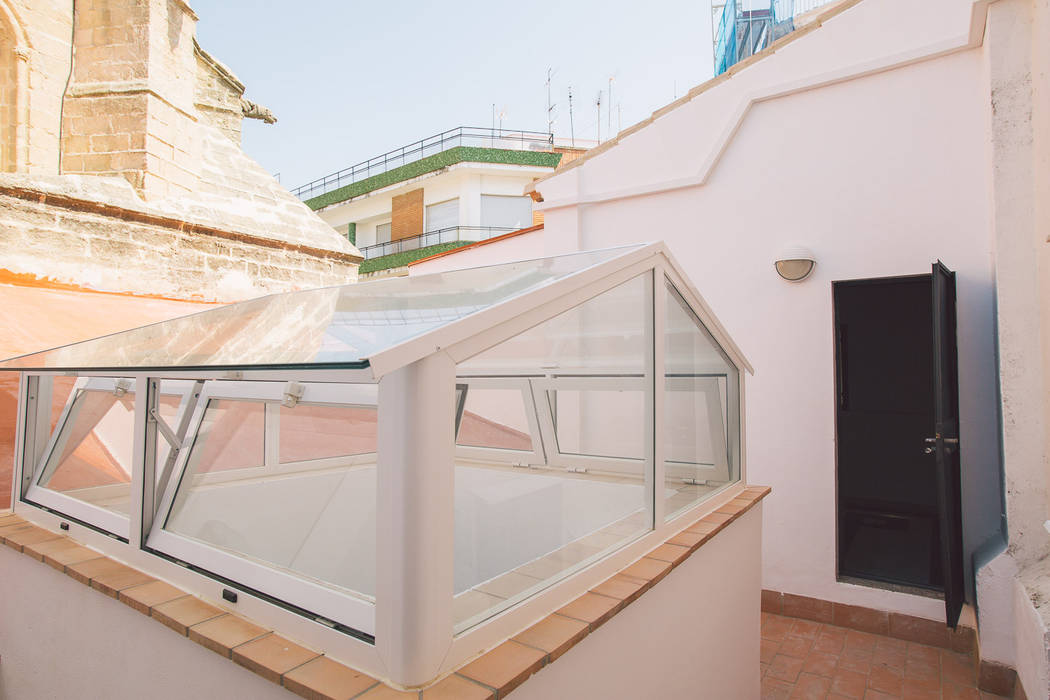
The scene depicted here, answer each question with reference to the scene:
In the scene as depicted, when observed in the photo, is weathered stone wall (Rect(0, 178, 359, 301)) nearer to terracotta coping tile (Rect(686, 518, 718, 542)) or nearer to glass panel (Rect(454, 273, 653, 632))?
glass panel (Rect(454, 273, 653, 632))

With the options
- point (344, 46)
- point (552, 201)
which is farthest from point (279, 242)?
point (344, 46)

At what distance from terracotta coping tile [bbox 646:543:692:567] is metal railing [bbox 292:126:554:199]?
20.1m

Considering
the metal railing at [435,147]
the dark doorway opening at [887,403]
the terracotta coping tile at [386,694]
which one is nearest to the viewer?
the terracotta coping tile at [386,694]

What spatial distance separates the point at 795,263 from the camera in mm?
4340

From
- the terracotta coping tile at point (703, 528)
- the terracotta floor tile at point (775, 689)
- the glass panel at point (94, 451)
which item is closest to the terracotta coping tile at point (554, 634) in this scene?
the terracotta coping tile at point (703, 528)

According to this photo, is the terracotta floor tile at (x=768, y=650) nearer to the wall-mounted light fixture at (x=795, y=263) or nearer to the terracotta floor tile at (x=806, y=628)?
the terracotta floor tile at (x=806, y=628)

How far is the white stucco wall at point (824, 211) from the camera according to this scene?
3.80 metres

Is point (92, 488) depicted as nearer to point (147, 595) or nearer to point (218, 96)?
point (147, 595)

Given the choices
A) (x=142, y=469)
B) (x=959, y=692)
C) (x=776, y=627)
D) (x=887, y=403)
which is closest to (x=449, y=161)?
(x=887, y=403)

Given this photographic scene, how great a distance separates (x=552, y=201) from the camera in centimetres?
Result: 575

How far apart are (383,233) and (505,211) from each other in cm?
506

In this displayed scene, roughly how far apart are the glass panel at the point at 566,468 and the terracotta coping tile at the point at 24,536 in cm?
165

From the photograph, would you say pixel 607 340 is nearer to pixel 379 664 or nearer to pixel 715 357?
pixel 715 357

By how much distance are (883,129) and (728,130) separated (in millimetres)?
1102
